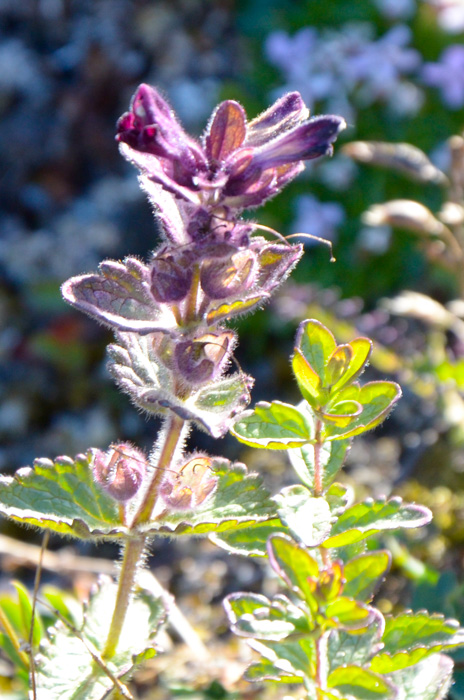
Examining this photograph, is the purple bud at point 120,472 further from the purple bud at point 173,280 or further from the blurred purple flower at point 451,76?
the blurred purple flower at point 451,76

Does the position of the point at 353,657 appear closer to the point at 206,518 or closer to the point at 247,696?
the point at 206,518

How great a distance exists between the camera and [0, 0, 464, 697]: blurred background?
7.09 ft

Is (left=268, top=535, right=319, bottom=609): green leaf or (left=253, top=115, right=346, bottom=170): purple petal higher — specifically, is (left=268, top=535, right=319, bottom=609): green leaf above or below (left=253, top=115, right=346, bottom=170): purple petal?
below

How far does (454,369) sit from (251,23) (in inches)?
110

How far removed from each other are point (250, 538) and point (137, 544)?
0.15 meters

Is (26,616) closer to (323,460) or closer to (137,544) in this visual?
(137,544)

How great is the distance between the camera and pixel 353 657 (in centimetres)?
86

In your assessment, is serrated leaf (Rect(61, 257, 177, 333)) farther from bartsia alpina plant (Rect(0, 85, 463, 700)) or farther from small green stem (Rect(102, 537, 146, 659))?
small green stem (Rect(102, 537, 146, 659))

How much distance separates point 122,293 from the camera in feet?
2.99

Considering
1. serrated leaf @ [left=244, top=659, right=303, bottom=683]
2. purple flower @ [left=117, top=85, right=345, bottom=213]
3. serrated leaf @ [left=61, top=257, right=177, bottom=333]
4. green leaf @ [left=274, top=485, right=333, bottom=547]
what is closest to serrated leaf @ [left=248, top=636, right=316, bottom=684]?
serrated leaf @ [left=244, top=659, right=303, bottom=683]

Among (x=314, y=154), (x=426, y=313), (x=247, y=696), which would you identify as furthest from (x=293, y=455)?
(x=426, y=313)

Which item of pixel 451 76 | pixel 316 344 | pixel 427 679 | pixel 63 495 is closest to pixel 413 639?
pixel 427 679

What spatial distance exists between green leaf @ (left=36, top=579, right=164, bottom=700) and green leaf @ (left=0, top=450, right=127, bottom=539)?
0.57ft

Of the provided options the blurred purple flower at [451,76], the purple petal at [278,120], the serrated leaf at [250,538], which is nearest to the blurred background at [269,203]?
the blurred purple flower at [451,76]
